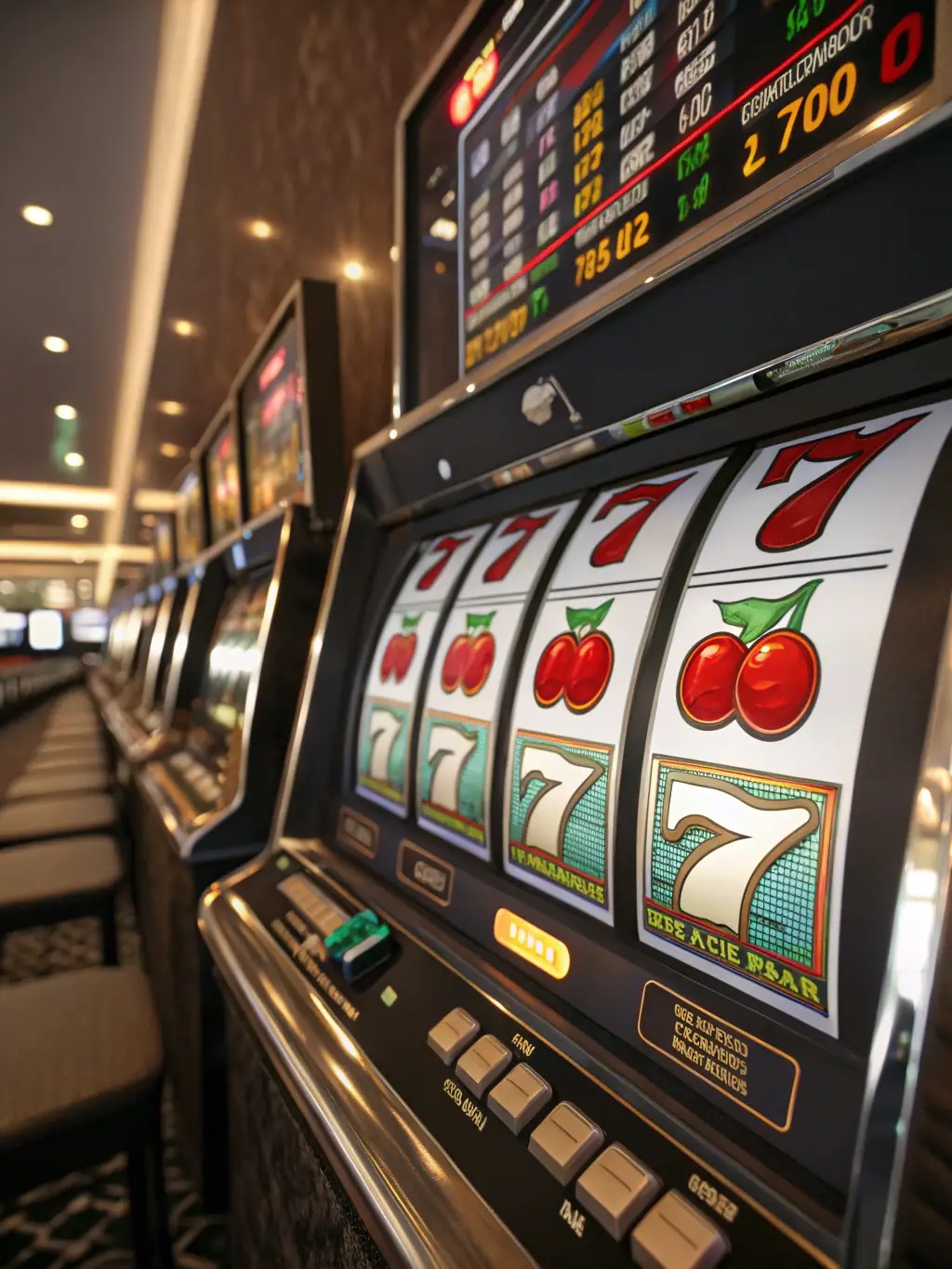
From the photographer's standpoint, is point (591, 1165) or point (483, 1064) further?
point (483, 1064)

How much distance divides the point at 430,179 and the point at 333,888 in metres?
1.24

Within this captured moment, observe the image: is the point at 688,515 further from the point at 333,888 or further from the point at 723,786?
the point at 333,888

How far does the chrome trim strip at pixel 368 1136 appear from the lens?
59 cm

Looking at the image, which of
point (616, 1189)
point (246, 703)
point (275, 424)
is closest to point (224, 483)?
point (275, 424)

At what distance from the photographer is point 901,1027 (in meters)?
0.43

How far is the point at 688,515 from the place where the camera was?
0.87 m

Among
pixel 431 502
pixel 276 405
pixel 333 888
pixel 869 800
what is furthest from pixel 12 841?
pixel 869 800

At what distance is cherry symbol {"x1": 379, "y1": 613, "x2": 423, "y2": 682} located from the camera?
128 cm

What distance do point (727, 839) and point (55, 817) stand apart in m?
3.00

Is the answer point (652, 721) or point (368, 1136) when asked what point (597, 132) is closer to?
point (652, 721)

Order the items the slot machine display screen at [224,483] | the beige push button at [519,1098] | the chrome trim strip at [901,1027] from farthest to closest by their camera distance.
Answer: the slot machine display screen at [224,483], the beige push button at [519,1098], the chrome trim strip at [901,1027]

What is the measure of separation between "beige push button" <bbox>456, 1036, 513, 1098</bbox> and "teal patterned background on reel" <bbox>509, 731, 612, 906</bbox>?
18 cm

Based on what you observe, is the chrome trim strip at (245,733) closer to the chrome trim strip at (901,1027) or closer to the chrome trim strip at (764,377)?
the chrome trim strip at (764,377)

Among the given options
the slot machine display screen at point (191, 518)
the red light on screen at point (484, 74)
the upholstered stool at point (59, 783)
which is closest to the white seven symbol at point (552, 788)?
the red light on screen at point (484, 74)
